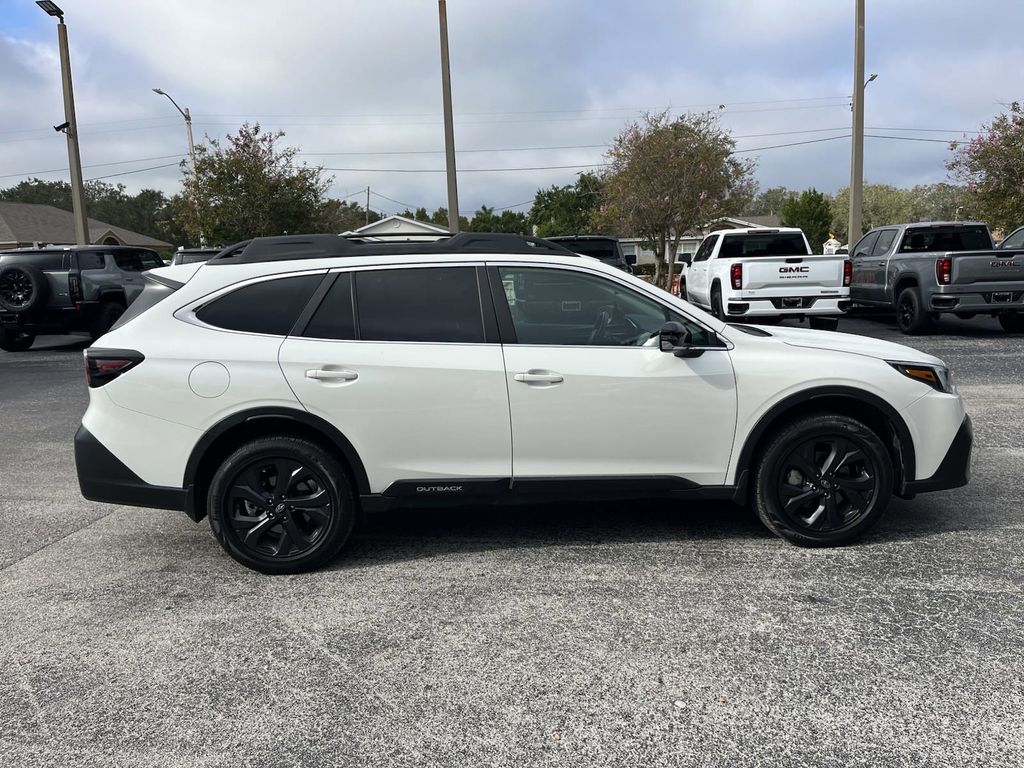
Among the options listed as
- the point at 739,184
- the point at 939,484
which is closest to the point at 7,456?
the point at 939,484

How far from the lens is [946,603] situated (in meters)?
3.72

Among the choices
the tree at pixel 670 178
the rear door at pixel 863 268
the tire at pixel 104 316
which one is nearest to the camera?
the tire at pixel 104 316

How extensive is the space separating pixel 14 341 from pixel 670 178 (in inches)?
837

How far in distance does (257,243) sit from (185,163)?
28.4 metres

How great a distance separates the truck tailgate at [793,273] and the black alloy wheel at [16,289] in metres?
12.3

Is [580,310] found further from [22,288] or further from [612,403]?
[22,288]

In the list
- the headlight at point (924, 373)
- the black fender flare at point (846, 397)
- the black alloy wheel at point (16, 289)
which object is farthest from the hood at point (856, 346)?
the black alloy wheel at point (16, 289)

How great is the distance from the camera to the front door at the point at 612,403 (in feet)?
13.9

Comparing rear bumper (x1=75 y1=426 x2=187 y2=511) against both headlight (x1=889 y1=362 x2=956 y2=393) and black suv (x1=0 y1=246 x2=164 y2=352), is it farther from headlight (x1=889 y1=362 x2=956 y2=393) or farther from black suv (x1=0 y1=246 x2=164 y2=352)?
black suv (x1=0 y1=246 x2=164 y2=352)

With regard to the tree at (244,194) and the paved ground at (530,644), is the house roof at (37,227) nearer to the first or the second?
the tree at (244,194)

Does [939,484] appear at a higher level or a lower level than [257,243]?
lower

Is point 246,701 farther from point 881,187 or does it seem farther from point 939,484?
point 881,187

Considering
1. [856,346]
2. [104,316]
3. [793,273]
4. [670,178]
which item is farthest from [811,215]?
[856,346]

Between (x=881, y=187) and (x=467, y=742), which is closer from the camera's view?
(x=467, y=742)
